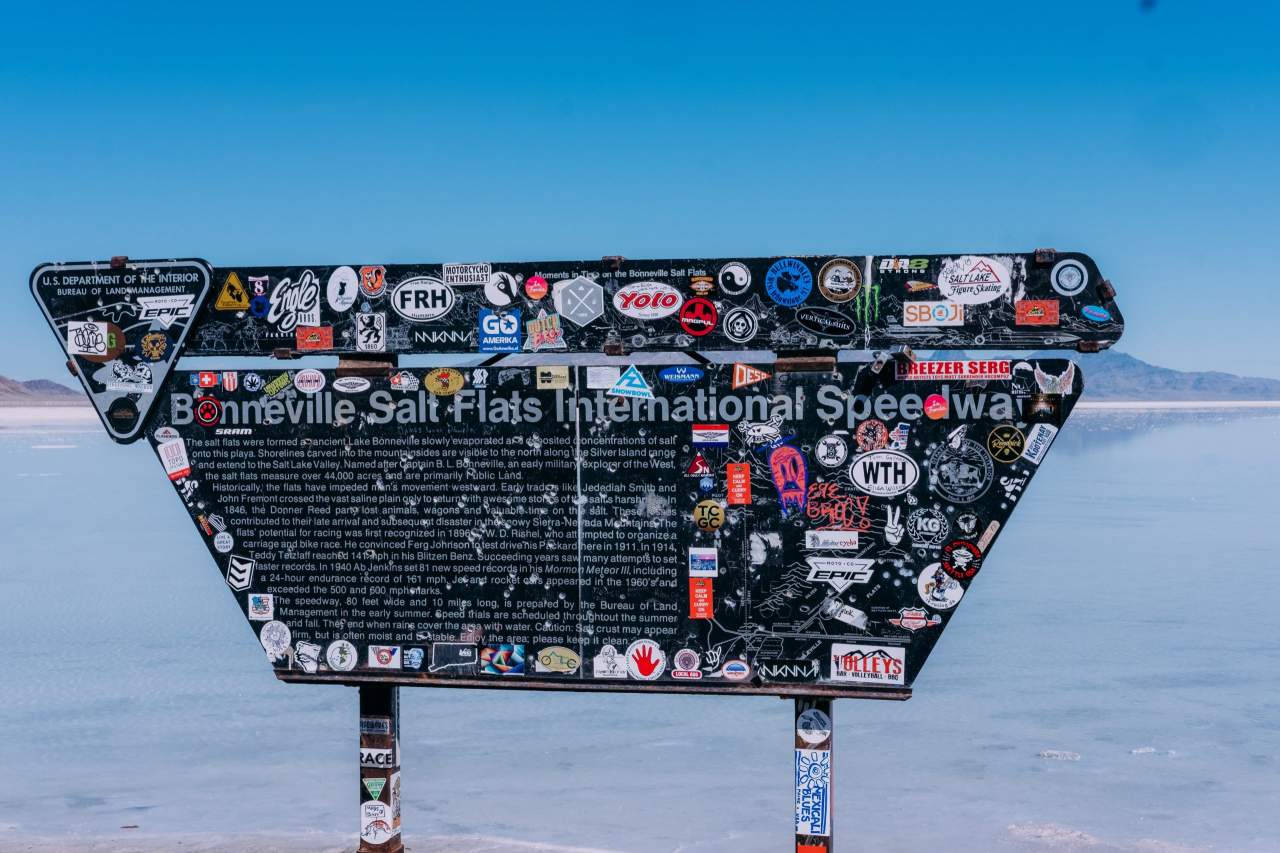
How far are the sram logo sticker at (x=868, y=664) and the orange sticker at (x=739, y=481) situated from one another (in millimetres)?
772

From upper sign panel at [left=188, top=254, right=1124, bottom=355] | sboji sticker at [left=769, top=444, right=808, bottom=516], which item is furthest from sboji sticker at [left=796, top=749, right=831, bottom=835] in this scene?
upper sign panel at [left=188, top=254, right=1124, bottom=355]

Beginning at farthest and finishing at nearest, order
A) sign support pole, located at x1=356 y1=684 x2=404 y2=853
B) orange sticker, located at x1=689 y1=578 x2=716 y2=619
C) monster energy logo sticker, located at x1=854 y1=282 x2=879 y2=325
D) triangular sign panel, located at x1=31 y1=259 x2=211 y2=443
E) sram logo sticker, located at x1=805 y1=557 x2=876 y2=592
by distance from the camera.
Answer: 1. sign support pole, located at x1=356 y1=684 x2=404 y2=853
2. triangular sign panel, located at x1=31 y1=259 x2=211 y2=443
3. orange sticker, located at x1=689 y1=578 x2=716 y2=619
4. sram logo sticker, located at x1=805 y1=557 x2=876 y2=592
5. monster energy logo sticker, located at x1=854 y1=282 x2=879 y2=325

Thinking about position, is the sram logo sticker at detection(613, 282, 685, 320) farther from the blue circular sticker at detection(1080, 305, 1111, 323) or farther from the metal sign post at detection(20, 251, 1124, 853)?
the blue circular sticker at detection(1080, 305, 1111, 323)

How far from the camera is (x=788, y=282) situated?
5602mm

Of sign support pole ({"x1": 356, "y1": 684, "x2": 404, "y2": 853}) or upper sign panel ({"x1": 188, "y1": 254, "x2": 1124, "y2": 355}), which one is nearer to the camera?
upper sign panel ({"x1": 188, "y1": 254, "x2": 1124, "y2": 355})

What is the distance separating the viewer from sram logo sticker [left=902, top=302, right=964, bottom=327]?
5.45m

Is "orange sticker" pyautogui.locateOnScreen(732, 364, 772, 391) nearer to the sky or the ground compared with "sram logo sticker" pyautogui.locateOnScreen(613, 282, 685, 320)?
nearer to the ground

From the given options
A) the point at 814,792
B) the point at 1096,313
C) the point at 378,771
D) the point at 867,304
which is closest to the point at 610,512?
the point at 867,304

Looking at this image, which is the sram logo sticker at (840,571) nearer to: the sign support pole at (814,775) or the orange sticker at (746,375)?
the sign support pole at (814,775)

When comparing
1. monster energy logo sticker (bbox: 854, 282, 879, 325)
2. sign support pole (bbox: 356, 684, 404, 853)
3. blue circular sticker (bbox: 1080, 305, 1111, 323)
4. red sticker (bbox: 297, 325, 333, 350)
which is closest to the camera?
blue circular sticker (bbox: 1080, 305, 1111, 323)

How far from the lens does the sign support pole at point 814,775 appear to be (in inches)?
229

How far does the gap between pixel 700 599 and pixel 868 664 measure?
0.81 metres

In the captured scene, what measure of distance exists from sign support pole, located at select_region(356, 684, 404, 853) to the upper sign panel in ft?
5.80

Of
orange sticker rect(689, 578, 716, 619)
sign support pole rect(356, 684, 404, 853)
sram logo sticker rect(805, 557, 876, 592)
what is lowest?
sign support pole rect(356, 684, 404, 853)
